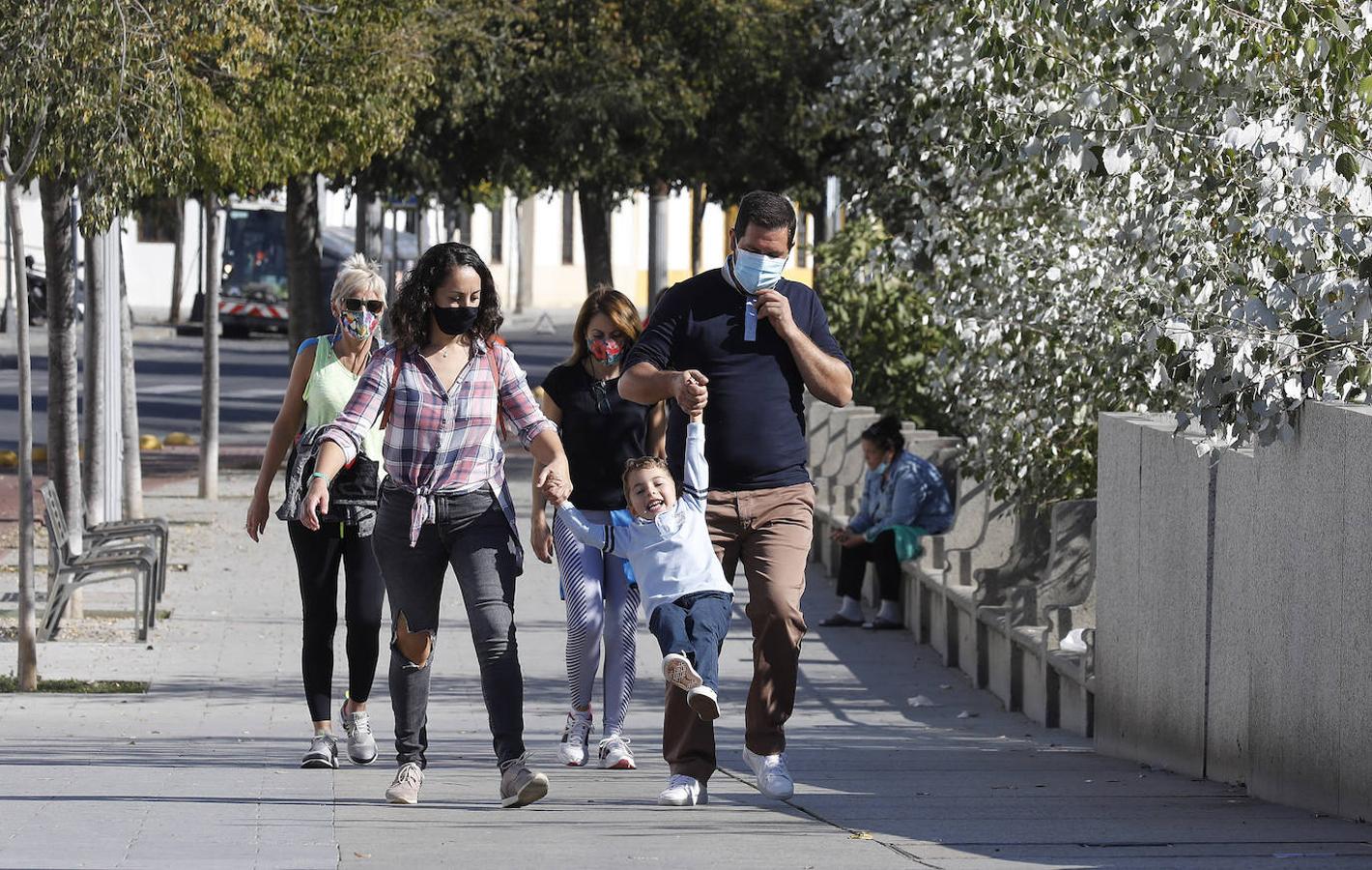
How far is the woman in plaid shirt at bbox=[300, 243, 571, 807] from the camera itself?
6.34 metres

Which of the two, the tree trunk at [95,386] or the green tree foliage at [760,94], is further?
the green tree foliage at [760,94]

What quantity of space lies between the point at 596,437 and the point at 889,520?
513cm

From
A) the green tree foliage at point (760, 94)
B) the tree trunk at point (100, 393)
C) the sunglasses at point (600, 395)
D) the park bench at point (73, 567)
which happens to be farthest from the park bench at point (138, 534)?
the green tree foliage at point (760, 94)

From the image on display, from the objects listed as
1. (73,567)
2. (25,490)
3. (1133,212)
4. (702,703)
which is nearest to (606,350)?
(702,703)

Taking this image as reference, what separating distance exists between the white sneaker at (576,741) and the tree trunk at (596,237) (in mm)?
16652

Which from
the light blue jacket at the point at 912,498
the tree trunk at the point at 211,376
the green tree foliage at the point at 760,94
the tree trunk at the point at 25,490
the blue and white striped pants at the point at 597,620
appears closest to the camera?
the blue and white striped pants at the point at 597,620

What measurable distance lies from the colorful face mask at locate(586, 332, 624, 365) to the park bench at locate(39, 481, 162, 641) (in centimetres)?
370

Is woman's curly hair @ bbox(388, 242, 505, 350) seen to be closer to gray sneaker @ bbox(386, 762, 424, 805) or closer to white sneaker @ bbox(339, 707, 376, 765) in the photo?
gray sneaker @ bbox(386, 762, 424, 805)

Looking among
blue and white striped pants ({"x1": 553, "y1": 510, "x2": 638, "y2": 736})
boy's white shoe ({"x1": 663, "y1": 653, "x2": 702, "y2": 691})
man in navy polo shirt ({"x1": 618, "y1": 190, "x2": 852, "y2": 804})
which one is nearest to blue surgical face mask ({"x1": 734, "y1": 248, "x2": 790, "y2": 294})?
man in navy polo shirt ({"x1": 618, "y1": 190, "x2": 852, "y2": 804})

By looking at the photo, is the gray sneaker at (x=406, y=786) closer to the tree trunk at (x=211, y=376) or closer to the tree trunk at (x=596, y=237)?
the tree trunk at (x=211, y=376)

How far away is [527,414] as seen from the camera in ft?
21.4

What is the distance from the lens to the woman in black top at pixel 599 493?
766 centimetres

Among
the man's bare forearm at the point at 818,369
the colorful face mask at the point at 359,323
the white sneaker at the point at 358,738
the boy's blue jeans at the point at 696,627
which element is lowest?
the white sneaker at the point at 358,738

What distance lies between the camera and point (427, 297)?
6.45 meters
